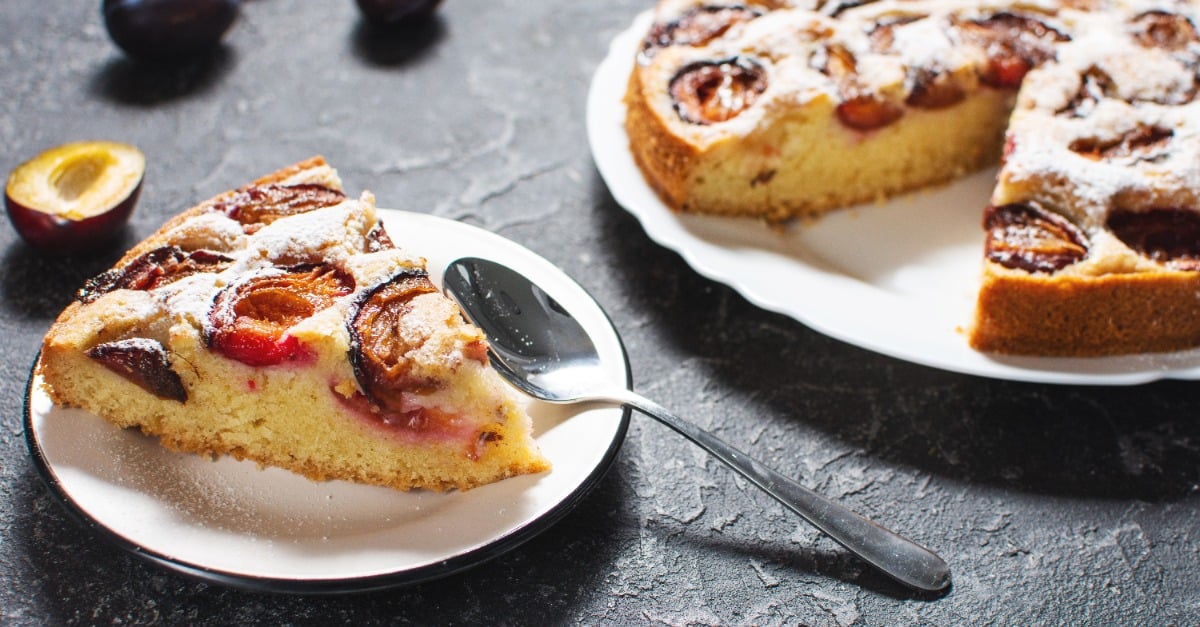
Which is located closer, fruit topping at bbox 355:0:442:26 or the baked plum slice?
the baked plum slice

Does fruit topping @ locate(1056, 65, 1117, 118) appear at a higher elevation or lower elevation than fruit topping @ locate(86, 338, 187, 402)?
lower

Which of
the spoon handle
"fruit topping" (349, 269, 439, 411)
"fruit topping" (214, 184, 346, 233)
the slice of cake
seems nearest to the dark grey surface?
the spoon handle

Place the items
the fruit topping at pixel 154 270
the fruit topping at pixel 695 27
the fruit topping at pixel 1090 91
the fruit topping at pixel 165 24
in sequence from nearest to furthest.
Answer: the fruit topping at pixel 154 270
the fruit topping at pixel 1090 91
the fruit topping at pixel 695 27
the fruit topping at pixel 165 24

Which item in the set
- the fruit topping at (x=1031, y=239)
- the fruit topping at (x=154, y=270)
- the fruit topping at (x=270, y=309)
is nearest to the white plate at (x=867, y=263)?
the fruit topping at (x=1031, y=239)

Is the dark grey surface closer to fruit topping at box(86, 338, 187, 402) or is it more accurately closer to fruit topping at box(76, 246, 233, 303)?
fruit topping at box(86, 338, 187, 402)

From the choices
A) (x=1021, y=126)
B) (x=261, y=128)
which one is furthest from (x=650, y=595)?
(x=261, y=128)

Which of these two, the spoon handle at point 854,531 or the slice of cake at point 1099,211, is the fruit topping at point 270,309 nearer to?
the spoon handle at point 854,531
